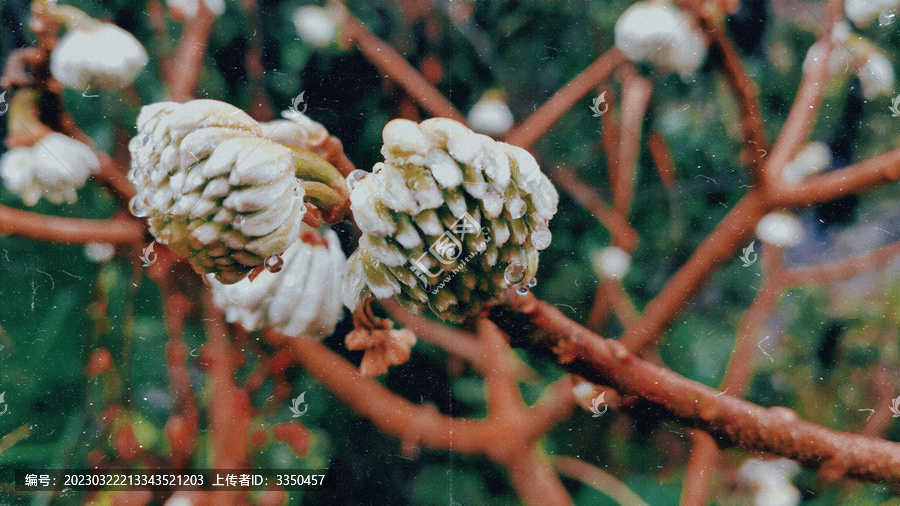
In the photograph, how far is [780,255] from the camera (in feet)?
2.29

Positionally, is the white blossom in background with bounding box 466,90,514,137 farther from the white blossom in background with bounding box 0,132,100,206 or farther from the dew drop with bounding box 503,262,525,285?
the white blossom in background with bounding box 0,132,100,206

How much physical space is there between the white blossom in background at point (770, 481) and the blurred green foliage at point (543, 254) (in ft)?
0.06

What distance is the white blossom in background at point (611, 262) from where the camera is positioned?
2.36 feet

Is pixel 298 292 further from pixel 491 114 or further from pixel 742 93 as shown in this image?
pixel 742 93

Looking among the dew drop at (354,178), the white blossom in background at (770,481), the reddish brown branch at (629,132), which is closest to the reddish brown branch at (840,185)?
the reddish brown branch at (629,132)

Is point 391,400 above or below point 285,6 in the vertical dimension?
below

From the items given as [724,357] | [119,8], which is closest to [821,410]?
[724,357]

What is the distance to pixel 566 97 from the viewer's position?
701mm

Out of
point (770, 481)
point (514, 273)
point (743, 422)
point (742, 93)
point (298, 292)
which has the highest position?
point (742, 93)

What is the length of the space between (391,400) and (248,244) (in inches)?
13.5

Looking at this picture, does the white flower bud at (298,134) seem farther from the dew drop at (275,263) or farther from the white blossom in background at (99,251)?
the white blossom in background at (99,251)

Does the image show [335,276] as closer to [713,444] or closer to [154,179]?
[154,179]

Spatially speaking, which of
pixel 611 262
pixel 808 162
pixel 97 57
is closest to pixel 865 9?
pixel 808 162

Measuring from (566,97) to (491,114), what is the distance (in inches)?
3.8
